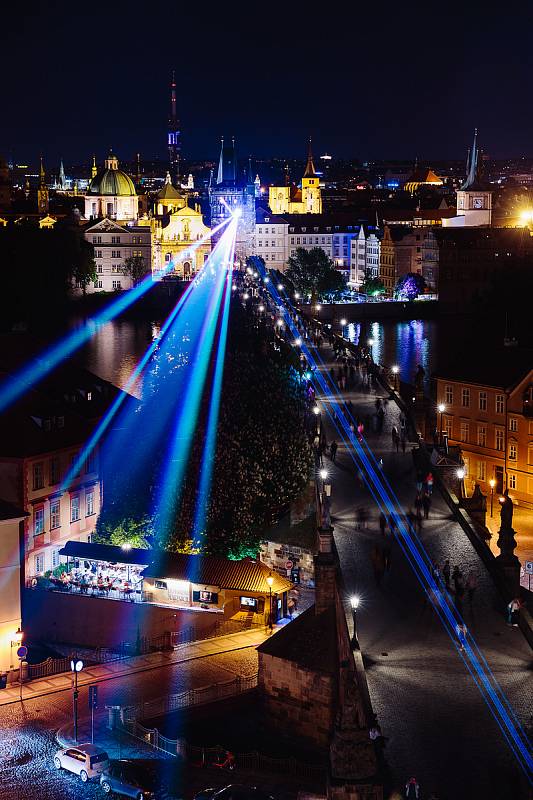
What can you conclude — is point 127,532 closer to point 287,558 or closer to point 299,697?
point 287,558

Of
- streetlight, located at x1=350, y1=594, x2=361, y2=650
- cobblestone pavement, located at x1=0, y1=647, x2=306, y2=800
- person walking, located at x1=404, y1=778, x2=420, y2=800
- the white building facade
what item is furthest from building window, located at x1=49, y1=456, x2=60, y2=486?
the white building facade

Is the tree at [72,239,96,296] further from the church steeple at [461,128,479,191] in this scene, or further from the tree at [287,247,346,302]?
the church steeple at [461,128,479,191]

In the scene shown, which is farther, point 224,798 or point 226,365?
point 226,365

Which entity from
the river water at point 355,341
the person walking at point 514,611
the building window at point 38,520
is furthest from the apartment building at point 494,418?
the person walking at point 514,611

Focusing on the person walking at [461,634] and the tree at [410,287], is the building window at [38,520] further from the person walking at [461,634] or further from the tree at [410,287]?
the tree at [410,287]

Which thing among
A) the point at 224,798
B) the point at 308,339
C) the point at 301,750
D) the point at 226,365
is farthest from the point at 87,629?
the point at 308,339

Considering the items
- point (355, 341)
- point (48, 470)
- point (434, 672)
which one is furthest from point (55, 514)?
point (355, 341)

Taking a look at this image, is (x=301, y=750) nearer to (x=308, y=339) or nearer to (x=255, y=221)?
(x=308, y=339)
